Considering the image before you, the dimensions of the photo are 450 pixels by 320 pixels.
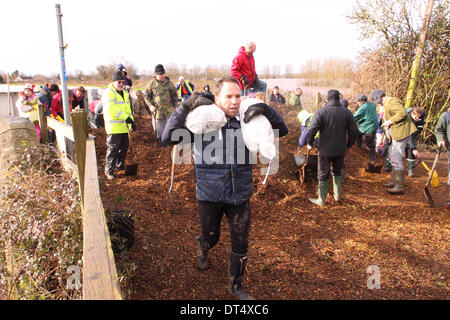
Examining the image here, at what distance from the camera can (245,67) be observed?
586 cm

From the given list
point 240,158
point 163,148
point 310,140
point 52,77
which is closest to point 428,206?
point 310,140

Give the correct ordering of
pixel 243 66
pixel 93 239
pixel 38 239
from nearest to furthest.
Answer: pixel 93 239, pixel 38 239, pixel 243 66

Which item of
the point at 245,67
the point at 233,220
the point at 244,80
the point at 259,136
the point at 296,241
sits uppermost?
the point at 245,67

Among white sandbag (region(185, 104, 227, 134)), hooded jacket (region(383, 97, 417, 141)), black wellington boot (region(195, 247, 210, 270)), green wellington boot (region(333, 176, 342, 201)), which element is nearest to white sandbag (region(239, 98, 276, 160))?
white sandbag (region(185, 104, 227, 134))

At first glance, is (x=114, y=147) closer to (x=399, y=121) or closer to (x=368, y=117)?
(x=399, y=121)

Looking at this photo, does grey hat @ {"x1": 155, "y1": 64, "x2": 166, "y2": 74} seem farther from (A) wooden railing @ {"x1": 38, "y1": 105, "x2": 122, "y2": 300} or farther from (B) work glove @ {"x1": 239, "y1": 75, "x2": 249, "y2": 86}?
(A) wooden railing @ {"x1": 38, "y1": 105, "x2": 122, "y2": 300}

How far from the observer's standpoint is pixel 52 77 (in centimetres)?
3803

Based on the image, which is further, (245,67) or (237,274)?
(245,67)

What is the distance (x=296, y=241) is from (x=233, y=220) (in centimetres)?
187

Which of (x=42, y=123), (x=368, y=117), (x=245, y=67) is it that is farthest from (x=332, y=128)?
(x=42, y=123)

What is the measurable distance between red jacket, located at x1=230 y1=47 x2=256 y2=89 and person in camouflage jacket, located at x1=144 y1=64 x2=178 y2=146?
2.03 m

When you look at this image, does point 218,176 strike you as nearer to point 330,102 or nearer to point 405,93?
point 330,102

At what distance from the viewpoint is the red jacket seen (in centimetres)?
568
